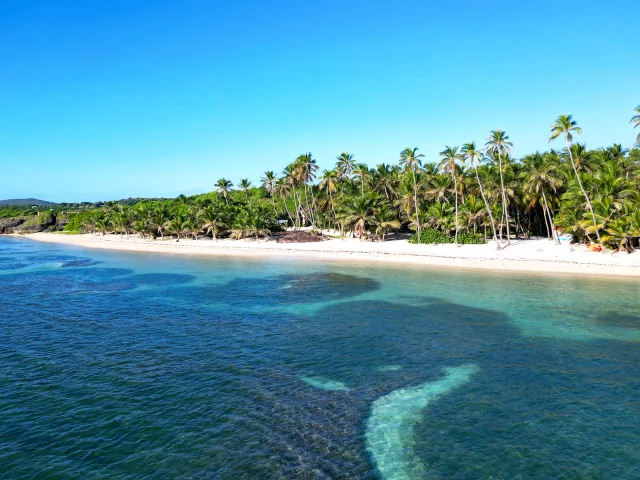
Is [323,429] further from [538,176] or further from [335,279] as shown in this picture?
[538,176]

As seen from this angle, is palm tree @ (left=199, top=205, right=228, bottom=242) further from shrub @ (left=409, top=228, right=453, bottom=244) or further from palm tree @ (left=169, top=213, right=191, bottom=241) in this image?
shrub @ (left=409, top=228, right=453, bottom=244)

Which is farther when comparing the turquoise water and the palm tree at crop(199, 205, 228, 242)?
the palm tree at crop(199, 205, 228, 242)

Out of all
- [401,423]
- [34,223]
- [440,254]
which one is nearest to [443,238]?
[440,254]

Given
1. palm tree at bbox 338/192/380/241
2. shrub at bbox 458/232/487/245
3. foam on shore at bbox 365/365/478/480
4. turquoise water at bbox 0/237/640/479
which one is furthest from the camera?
palm tree at bbox 338/192/380/241

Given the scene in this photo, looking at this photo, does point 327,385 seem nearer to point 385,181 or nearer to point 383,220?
point 383,220

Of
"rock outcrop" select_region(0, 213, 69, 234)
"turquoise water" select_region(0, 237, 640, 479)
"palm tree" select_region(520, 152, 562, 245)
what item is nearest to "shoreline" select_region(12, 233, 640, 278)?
"palm tree" select_region(520, 152, 562, 245)

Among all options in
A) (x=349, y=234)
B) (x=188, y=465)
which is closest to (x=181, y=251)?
(x=349, y=234)
